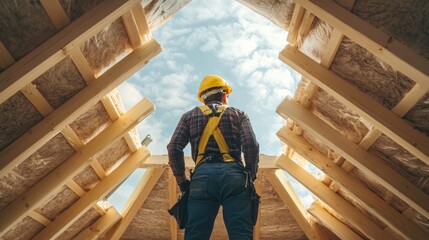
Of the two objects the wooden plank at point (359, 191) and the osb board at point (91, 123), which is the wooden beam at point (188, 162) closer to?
the wooden plank at point (359, 191)

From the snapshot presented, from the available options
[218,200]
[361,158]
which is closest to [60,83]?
[218,200]

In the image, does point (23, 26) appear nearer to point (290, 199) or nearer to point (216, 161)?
point (216, 161)

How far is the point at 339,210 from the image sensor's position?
17.0 ft

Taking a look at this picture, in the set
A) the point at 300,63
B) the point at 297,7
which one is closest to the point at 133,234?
the point at 300,63

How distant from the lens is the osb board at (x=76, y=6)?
267 cm

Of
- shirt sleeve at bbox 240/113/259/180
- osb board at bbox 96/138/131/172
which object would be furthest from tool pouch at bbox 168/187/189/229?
osb board at bbox 96/138/131/172

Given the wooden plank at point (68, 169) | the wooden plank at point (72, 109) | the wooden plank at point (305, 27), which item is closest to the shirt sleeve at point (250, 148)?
the wooden plank at point (305, 27)

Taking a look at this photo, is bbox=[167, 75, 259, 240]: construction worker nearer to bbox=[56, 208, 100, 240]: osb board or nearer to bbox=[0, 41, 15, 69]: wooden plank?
bbox=[0, 41, 15, 69]: wooden plank

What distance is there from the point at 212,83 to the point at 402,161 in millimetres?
2053

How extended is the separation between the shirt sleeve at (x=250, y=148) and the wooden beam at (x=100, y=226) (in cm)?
379

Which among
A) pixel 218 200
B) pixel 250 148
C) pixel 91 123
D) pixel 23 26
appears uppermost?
pixel 91 123

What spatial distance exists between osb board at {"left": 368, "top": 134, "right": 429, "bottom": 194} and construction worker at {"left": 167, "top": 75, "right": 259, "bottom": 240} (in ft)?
5.13

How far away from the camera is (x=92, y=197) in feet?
16.6

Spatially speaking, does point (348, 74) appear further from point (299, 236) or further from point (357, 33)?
point (299, 236)
